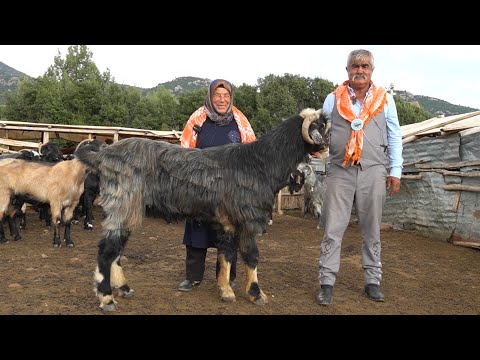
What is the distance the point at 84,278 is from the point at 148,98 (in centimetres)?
3053

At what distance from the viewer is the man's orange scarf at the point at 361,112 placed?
445 centimetres

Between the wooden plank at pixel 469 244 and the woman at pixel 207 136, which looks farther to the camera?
the wooden plank at pixel 469 244

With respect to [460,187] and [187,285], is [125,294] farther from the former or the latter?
[460,187]

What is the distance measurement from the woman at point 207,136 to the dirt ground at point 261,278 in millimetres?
259

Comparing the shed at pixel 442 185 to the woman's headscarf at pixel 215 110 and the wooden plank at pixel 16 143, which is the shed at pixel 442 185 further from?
the wooden plank at pixel 16 143

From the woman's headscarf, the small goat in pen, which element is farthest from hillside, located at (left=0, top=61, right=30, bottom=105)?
the woman's headscarf

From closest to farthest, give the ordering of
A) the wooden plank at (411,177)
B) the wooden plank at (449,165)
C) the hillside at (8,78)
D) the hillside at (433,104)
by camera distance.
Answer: the wooden plank at (449,165), the wooden plank at (411,177), the hillside at (433,104), the hillside at (8,78)

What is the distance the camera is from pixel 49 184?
8.38 m

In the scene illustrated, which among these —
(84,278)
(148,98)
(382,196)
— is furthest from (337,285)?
(148,98)

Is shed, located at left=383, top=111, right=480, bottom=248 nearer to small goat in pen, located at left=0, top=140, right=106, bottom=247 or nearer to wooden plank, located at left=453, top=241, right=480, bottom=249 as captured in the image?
wooden plank, located at left=453, top=241, right=480, bottom=249

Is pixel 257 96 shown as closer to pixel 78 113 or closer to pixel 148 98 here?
pixel 148 98

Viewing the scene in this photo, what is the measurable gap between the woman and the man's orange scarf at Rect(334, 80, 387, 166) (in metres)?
1.20

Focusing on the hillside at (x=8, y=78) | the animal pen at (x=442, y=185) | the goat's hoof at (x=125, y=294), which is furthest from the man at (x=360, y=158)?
the hillside at (x=8, y=78)

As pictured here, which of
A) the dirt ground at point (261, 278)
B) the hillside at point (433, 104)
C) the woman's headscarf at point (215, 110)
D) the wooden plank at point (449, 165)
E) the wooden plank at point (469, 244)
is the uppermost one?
the hillside at point (433, 104)
